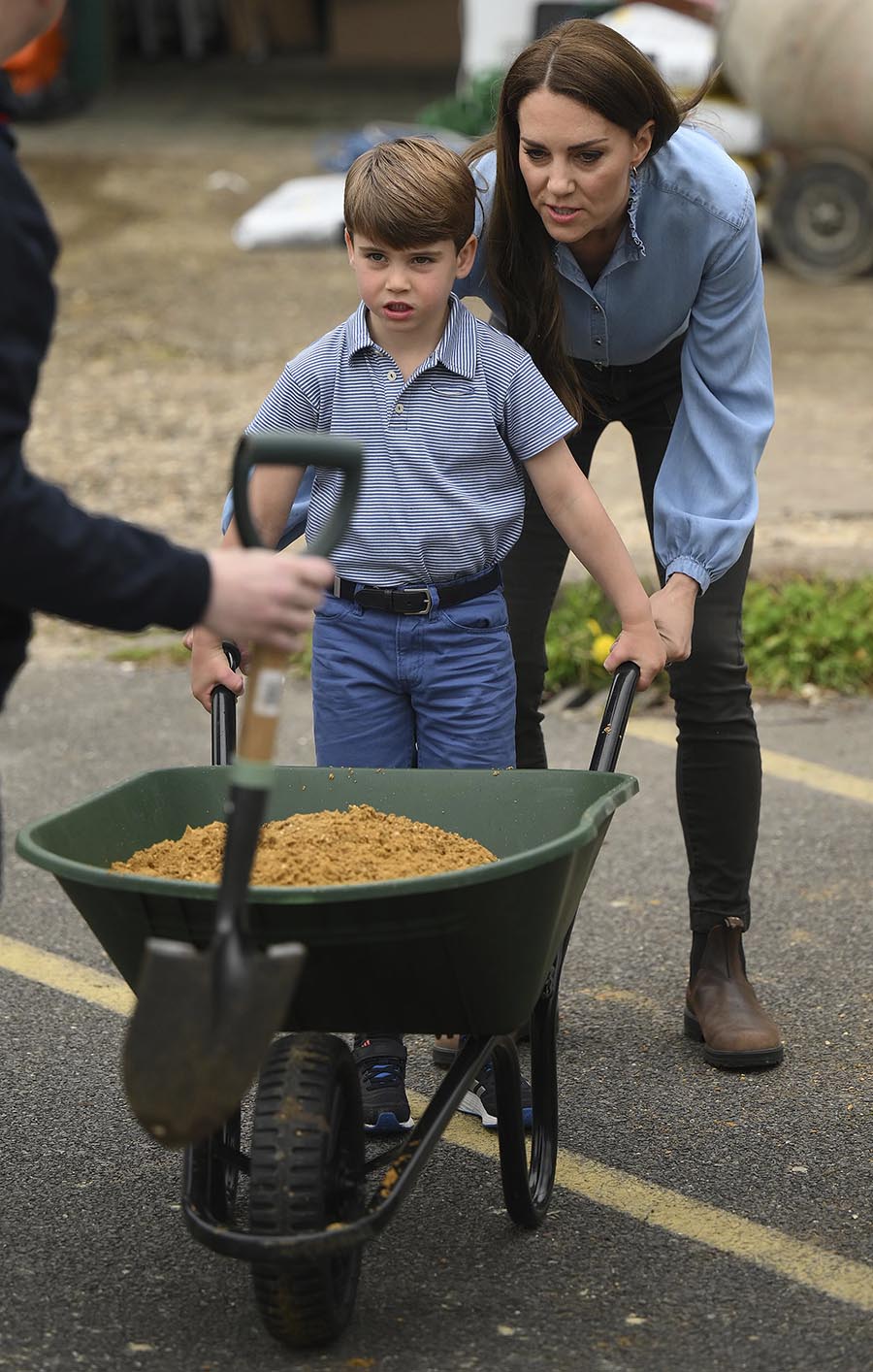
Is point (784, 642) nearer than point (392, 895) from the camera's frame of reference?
No

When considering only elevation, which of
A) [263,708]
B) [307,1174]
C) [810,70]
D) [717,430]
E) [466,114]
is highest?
[263,708]

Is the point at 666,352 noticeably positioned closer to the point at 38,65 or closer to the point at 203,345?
the point at 203,345

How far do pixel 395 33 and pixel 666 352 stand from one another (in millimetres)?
17712

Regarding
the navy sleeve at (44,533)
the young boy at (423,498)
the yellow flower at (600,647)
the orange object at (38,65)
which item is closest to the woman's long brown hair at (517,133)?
the young boy at (423,498)

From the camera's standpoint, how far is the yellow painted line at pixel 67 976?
3.60 metres

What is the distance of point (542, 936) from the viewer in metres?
2.40

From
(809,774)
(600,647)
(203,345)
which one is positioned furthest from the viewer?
(203,345)

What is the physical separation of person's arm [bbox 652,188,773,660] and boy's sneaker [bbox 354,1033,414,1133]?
2.98ft

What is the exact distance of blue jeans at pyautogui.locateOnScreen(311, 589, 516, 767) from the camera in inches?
119

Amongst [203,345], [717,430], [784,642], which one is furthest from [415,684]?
[203,345]

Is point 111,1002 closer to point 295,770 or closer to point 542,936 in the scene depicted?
point 295,770

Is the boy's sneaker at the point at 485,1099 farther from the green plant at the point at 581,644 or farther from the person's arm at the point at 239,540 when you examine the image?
the green plant at the point at 581,644

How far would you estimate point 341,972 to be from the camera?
2336mm

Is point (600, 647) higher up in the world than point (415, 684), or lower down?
lower down
